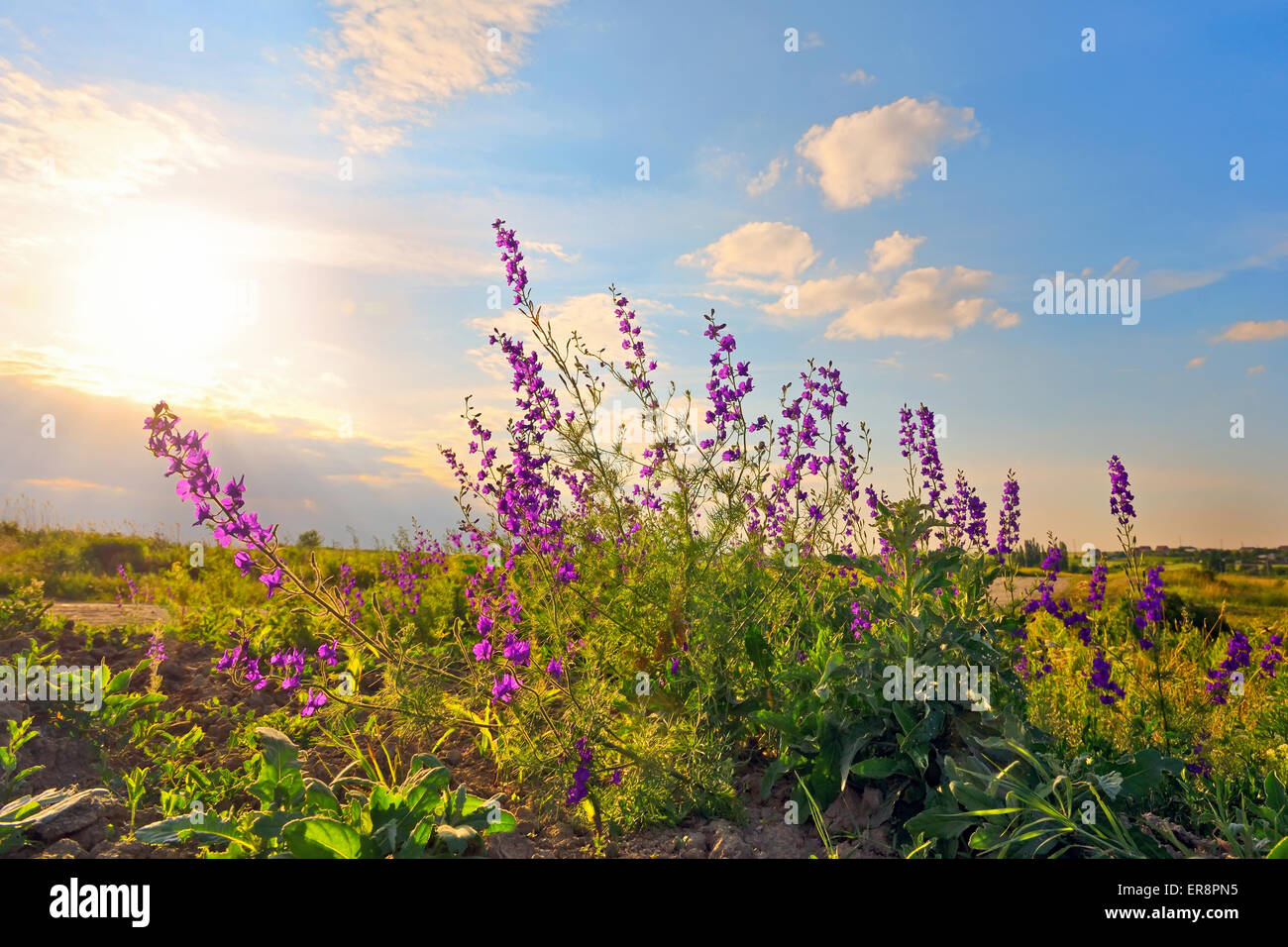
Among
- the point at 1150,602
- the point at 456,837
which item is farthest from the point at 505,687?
the point at 1150,602

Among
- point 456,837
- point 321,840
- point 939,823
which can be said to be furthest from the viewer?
point 939,823

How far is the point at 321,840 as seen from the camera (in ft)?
9.27

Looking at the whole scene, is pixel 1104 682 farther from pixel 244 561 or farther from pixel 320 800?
pixel 244 561

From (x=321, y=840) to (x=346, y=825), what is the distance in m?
0.09

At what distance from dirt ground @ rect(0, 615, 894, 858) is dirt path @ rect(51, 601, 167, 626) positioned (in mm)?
2923

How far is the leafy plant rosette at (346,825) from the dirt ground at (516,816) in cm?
15

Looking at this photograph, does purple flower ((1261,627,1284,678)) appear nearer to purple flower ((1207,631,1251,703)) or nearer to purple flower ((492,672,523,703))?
purple flower ((1207,631,1251,703))

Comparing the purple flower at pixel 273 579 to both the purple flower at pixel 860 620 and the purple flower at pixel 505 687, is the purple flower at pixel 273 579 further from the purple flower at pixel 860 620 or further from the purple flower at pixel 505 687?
the purple flower at pixel 860 620

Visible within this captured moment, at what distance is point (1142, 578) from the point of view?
588 cm

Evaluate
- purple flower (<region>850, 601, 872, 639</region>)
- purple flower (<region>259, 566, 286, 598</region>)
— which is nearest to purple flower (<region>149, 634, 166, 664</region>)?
purple flower (<region>259, 566, 286, 598</region>)

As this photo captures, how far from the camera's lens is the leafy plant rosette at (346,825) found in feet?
9.28
